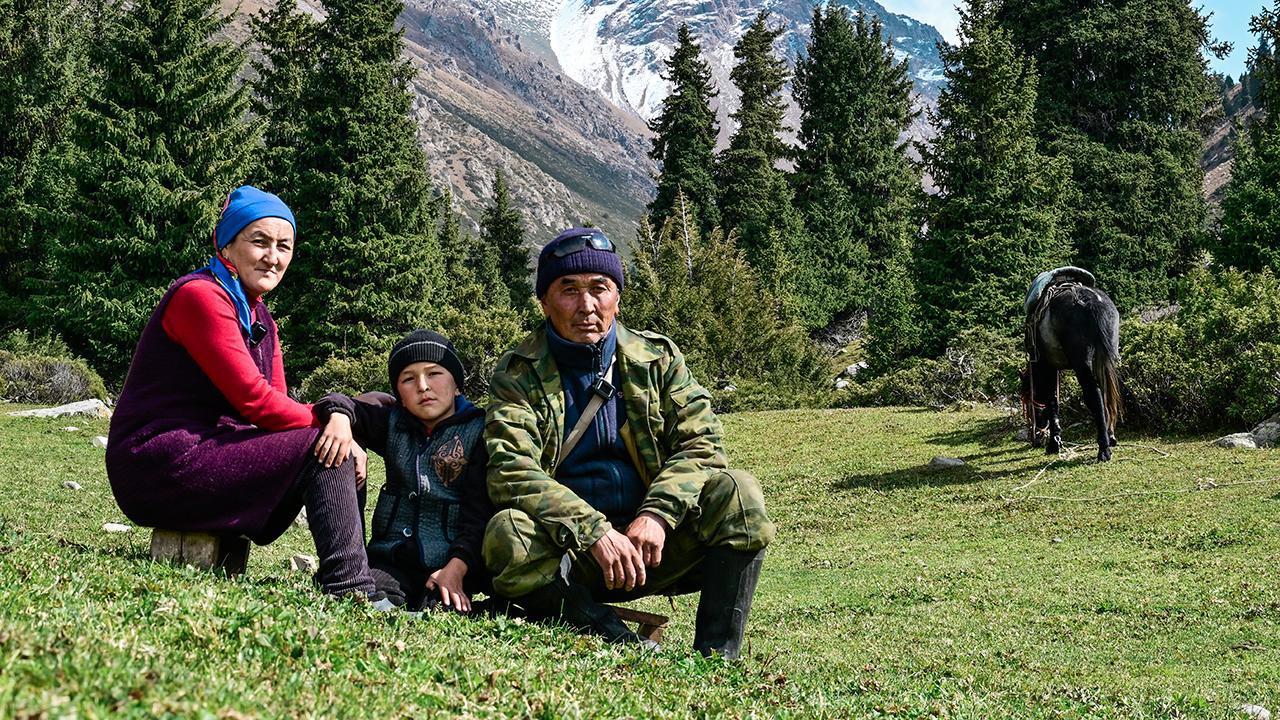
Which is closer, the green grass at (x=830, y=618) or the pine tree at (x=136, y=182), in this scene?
the green grass at (x=830, y=618)

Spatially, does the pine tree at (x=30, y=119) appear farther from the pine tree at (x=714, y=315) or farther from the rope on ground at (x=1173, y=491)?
the rope on ground at (x=1173, y=491)

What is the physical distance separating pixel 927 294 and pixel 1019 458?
1626 centimetres

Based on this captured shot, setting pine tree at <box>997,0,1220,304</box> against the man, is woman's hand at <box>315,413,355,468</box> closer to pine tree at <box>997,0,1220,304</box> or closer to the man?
the man

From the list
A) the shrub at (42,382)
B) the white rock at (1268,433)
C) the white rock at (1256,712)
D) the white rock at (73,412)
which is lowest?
the shrub at (42,382)

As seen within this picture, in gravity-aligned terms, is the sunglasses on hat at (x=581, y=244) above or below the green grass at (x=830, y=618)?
above

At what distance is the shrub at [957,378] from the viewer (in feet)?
77.5

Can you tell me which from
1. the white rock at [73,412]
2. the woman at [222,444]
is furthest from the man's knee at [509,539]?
the white rock at [73,412]

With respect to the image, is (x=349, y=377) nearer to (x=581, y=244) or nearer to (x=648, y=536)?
(x=581, y=244)

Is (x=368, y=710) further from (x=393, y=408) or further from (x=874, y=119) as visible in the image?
(x=874, y=119)

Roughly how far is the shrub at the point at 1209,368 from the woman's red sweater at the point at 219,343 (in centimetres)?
1579

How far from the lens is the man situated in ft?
16.8

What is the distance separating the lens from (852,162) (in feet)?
166

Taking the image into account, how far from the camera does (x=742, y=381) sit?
29531mm

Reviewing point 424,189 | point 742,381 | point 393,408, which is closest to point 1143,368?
point 742,381
